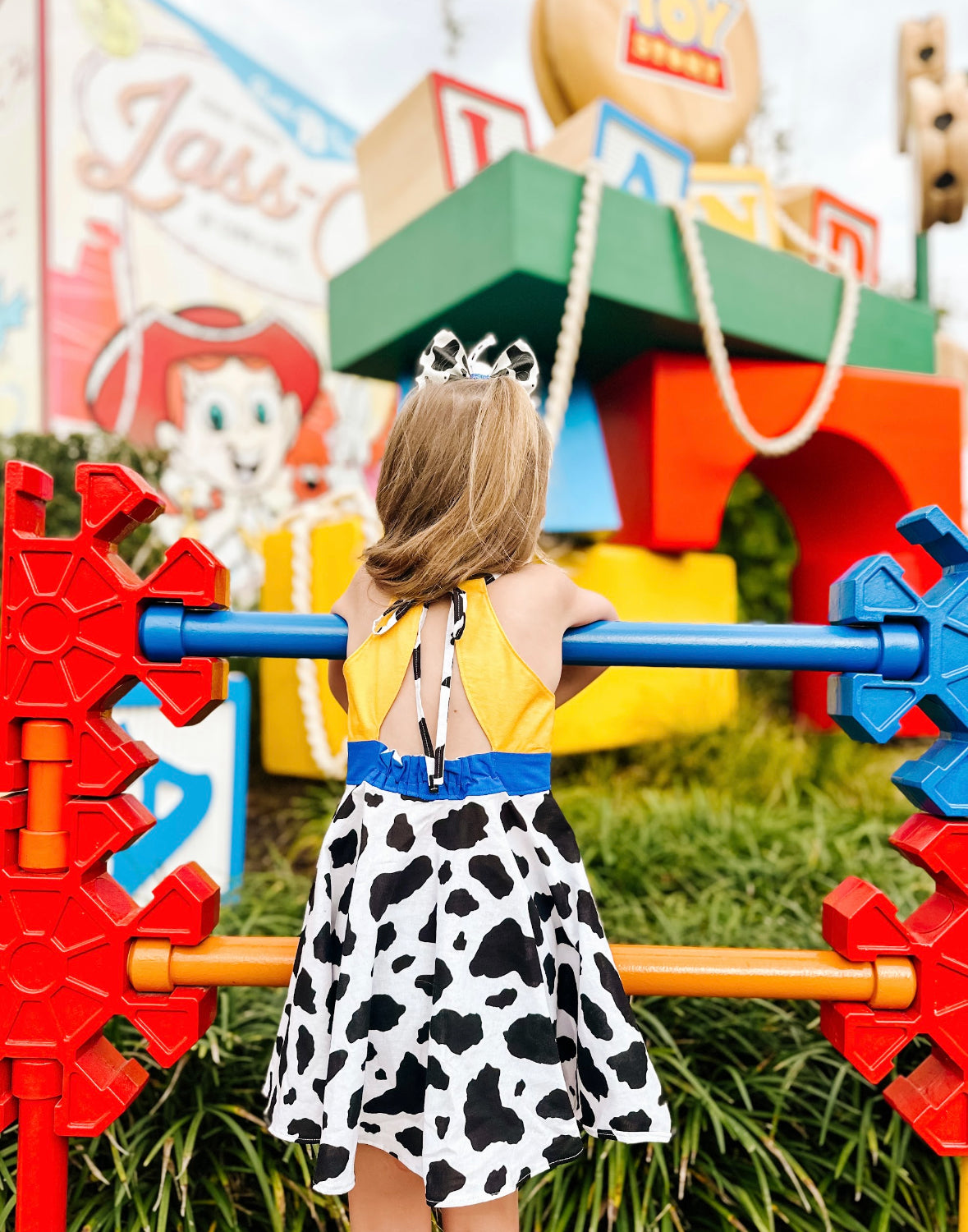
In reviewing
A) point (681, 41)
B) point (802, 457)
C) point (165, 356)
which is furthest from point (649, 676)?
point (165, 356)

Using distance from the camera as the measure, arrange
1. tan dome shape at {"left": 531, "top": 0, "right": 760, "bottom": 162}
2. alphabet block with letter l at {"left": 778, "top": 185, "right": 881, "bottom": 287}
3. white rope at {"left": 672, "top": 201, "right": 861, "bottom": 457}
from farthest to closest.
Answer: alphabet block with letter l at {"left": 778, "top": 185, "right": 881, "bottom": 287} → tan dome shape at {"left": 531, "top": 0, "right": 760, "bottom": 162} → white rope at {"left": 672, "top": 201, "right": 861, "bottom": 457}

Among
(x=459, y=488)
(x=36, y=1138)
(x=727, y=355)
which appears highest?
(x=727, y=355)

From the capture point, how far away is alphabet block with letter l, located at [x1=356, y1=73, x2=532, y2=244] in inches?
128

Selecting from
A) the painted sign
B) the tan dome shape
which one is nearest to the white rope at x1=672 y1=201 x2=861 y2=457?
the tan dome shape

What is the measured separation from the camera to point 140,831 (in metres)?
1.20

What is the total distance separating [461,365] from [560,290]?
6.36 ft

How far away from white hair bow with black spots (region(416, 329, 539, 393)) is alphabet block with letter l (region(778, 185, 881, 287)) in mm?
3445

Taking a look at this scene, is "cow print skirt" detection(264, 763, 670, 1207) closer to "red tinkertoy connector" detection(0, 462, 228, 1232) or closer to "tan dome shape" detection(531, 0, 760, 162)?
"red tinkertoy connector" detection(0, 462, 228, 1232)

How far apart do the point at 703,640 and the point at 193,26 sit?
26.4 ft

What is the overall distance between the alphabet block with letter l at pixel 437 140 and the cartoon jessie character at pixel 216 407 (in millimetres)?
3259

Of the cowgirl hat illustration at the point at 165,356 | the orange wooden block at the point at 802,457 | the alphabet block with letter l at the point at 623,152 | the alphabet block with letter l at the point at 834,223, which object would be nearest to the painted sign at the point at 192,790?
the orange wooden block at the point at 802,457

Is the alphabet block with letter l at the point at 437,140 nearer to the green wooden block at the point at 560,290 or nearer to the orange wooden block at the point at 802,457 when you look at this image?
the green wooden block at the point at 560,290

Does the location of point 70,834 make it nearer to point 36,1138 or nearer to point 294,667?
point 36,1138

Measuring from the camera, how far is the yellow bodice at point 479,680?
1.13 metres
